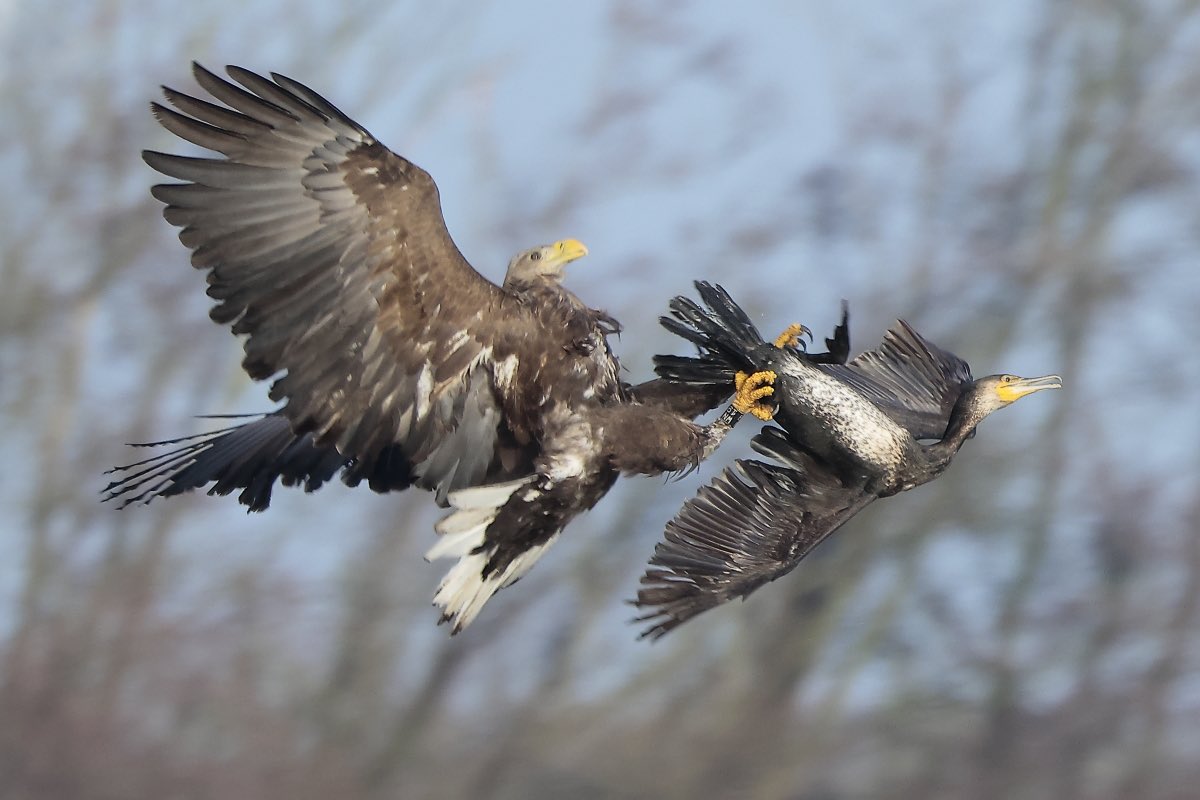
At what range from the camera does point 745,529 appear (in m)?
5.12

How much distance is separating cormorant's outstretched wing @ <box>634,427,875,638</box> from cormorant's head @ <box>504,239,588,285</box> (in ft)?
2.40

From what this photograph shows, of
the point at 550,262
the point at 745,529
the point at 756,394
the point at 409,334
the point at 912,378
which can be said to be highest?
the point at 912,378

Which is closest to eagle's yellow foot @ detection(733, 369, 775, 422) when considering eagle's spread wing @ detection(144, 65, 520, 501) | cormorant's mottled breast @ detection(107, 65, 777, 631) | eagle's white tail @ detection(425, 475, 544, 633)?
cormorant's mottled breast @ detection(107, 65, 777, 631)

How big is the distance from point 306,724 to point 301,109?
32.5 ft

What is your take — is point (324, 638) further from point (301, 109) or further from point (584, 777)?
point (301, 109)

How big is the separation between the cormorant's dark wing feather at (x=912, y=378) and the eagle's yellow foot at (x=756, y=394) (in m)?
0.43

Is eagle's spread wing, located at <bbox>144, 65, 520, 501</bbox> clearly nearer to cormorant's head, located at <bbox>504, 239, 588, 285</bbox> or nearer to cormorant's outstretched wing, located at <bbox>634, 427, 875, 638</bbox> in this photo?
cormorant's head, located at <bbox>504, 239, 588, 285</bbox>

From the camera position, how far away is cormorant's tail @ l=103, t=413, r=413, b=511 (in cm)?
584

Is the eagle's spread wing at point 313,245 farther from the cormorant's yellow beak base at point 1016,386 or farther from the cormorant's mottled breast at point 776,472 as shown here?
the cormorant's yellow beak base at point 1016,386

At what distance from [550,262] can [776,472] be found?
0.86 meters

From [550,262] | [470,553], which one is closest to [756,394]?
[550,262]

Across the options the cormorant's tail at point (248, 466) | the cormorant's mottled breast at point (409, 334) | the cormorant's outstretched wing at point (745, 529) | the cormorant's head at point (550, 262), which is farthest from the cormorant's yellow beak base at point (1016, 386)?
the cormorant's tail at point (248, 466)

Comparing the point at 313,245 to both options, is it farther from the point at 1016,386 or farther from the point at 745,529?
the point at 1016,386

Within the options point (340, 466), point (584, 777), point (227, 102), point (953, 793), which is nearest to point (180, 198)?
point (227, 102)
